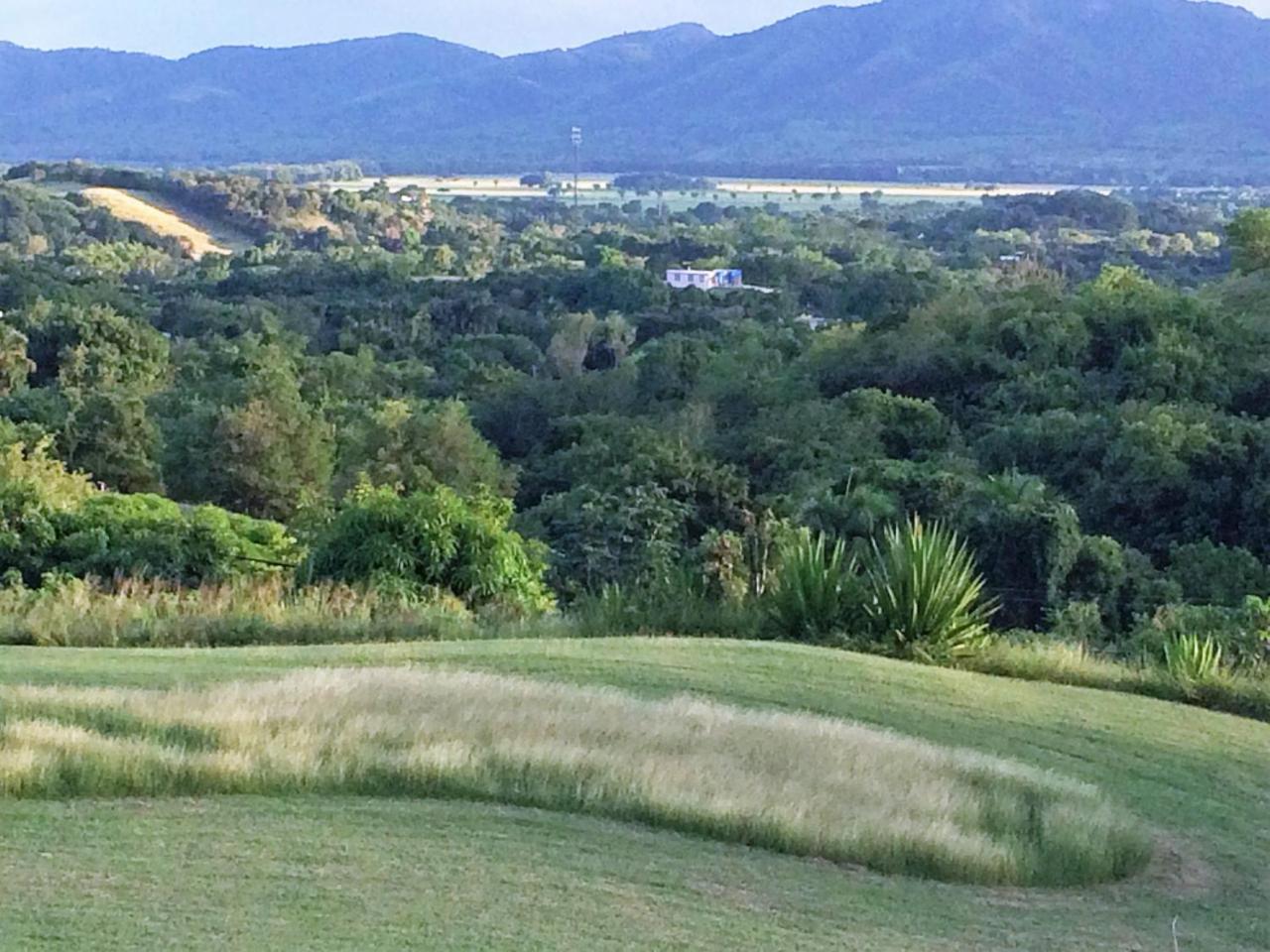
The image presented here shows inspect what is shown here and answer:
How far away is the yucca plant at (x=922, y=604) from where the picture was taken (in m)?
11.2

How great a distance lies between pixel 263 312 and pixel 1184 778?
190 ft

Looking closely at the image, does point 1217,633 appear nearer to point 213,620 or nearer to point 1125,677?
point 1125,677

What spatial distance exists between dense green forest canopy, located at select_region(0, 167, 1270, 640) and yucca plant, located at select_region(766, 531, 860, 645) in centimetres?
79

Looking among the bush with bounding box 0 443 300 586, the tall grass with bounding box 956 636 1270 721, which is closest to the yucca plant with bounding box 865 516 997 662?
the tall grass with bounding box 956 636 1270 721

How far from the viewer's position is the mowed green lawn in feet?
17.0

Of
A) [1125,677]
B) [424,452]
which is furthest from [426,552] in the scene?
[424,452]

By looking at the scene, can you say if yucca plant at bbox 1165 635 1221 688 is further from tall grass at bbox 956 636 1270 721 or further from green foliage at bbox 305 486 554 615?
green foliage at bbox 305 486 554 615

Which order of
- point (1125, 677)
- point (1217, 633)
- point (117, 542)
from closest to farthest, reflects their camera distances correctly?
point (1125, 677) → point (1217, 633) → point (117, 542)

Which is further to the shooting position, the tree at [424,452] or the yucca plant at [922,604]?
the tree at [424,452]

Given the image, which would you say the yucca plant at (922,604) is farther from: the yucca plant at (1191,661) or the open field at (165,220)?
the open field at (165,220)

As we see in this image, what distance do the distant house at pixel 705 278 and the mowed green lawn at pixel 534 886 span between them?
76350 mm

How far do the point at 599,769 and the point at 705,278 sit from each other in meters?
82.0

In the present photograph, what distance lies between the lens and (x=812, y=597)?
11.6m

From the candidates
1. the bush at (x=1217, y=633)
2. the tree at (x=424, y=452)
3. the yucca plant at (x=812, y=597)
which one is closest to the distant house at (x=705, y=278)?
the tree at (x=424, y=452)
